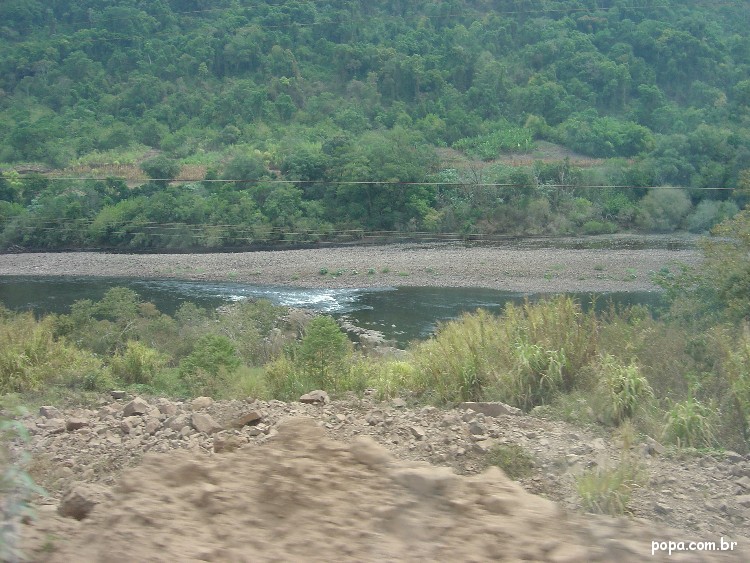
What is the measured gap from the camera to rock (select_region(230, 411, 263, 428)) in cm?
730

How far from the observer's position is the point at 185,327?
19906 mm

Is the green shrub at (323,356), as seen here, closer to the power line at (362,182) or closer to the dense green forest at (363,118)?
the dense green forest at (363,118)

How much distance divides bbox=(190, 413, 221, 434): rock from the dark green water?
1564 centimetres

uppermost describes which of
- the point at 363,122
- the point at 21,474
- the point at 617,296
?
the point at 363,122

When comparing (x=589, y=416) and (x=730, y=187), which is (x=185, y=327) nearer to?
(x=589, y=416)

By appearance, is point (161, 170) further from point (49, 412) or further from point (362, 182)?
point (49, 412)

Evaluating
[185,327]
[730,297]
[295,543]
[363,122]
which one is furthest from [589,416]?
[363,122]

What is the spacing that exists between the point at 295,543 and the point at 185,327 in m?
16.6

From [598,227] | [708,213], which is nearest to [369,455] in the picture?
[708,213]

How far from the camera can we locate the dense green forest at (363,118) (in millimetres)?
37594

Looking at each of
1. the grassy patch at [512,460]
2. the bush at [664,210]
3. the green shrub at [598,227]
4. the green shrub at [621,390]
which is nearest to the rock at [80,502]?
the grassy patch at [512,460]

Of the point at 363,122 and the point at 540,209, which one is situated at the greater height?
the point at 363,122

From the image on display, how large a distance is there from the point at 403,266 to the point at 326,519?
30240 millimetres

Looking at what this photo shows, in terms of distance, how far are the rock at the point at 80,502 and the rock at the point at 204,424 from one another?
2.52 m
